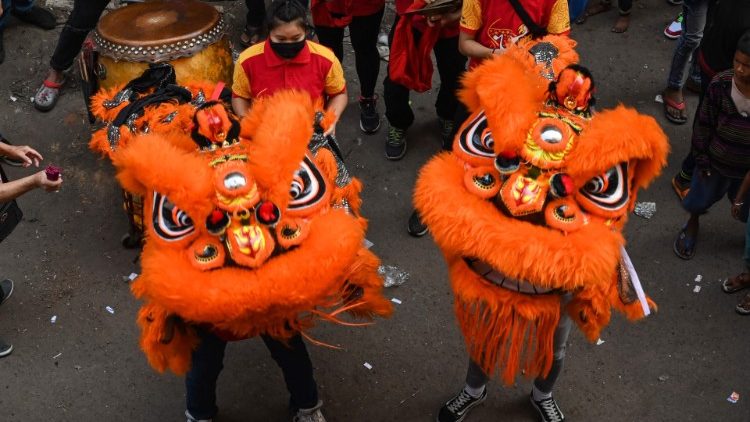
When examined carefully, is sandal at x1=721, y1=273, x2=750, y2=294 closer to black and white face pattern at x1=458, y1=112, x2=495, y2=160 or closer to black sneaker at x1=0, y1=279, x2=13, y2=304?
black and white face pattern at x1=458, y1=112, x2=495, y2=160

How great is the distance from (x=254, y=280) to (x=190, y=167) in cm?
40

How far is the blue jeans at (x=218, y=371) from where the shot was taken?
2691mm

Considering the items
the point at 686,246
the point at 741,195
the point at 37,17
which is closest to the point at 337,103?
the point at 741,195

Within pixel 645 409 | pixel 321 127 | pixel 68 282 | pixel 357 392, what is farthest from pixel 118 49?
pixel 645 409

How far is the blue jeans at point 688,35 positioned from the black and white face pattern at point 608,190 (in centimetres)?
291

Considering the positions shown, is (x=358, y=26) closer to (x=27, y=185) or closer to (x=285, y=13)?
(x=285, y=13)

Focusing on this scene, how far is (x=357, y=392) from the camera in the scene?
3396mm

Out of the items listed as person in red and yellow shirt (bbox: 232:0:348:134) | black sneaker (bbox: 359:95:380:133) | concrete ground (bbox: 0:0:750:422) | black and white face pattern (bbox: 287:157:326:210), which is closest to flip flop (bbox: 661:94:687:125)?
concrete ground (bbox: 0:0:750:422)

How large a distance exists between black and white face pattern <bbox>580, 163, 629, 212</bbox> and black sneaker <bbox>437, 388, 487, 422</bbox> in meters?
1.27

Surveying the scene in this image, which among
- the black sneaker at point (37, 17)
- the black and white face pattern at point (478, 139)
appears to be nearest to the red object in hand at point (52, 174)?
the black and white face pattern at point (478, 139)

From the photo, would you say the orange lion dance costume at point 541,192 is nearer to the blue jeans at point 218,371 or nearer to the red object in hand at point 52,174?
the blue jeans at point 218,371

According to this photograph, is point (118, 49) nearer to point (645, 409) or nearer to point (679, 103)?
point (645, 409)

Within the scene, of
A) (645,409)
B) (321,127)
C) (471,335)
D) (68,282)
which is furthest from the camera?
(68,282)

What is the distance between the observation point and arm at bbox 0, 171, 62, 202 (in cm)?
279
